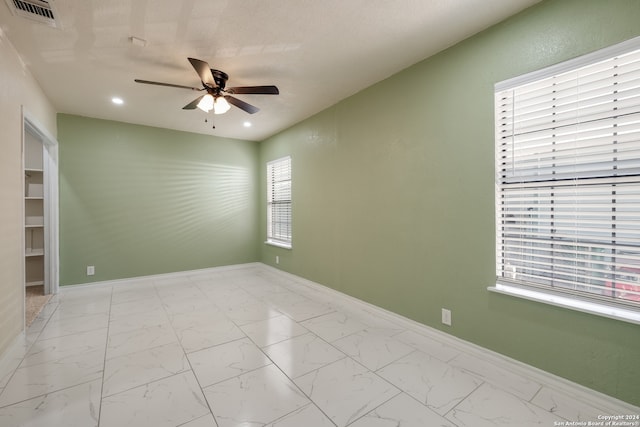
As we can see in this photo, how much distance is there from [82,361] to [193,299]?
1.58 metres

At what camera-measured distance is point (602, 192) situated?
5.65 ft

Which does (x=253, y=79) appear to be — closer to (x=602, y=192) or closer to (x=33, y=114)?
(x=33, y=114)

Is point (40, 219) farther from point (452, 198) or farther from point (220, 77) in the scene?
point (452, 198)

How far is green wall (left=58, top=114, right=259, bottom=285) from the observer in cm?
414

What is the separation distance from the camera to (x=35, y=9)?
1946mm

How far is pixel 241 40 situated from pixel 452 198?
2.33 metres

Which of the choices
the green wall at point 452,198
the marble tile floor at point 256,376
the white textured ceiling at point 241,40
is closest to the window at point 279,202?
the green wall at point 452,198

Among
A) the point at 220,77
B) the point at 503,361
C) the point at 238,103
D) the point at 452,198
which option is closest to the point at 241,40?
the point at 220,77

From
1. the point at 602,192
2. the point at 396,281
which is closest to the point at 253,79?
the point at 396,281

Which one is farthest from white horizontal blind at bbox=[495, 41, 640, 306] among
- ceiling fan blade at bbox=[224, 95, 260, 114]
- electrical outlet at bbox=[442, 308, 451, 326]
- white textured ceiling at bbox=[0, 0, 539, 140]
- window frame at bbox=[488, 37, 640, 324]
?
ceiling fan blade at bbox=[224, 95, 260, 114]

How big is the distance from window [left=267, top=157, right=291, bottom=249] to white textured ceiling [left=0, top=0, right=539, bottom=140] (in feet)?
5.85

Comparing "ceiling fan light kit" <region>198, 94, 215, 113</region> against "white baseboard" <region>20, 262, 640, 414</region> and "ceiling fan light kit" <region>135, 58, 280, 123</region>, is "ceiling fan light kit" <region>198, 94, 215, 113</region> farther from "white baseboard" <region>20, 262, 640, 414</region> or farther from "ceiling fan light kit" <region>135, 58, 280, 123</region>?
"white baseboard" <region>20, 262, 640, 414</region>

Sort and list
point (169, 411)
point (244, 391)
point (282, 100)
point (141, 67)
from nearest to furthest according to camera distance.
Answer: point (169, 411)
point (244, 391)
point (141, 67)
point (282, 100)

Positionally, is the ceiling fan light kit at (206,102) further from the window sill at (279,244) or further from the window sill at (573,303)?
the window sill at (573,303)
